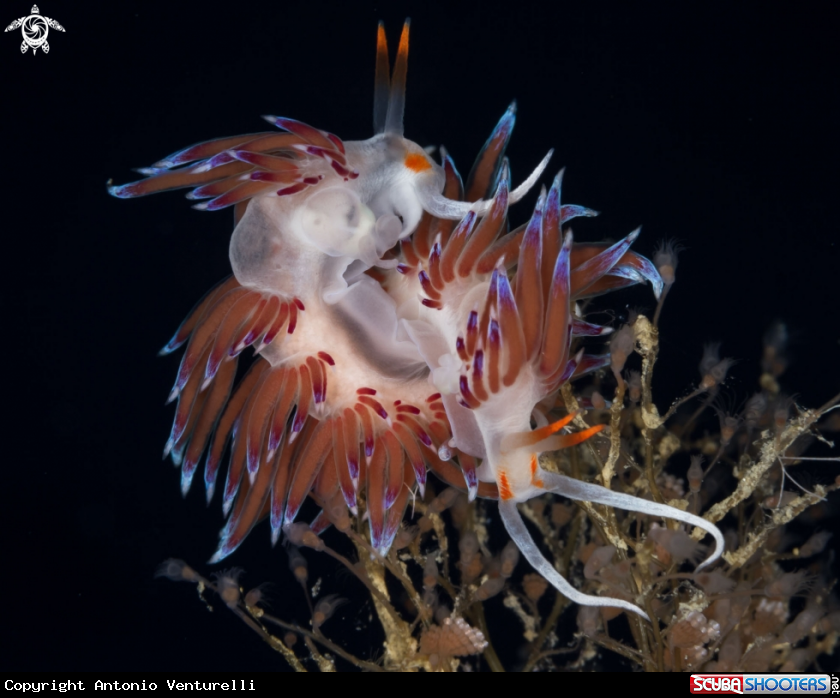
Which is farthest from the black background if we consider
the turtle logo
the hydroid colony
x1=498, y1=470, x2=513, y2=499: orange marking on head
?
x1=498, y1=470, x2=513, y2=499: orange marking on head

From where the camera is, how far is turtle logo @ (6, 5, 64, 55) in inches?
148

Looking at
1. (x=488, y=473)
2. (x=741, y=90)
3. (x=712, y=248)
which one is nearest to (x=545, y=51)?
(x=741, y=90)

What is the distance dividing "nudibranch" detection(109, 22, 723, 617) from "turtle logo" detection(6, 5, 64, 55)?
5.55 ft

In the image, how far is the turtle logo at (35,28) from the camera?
3.76 m


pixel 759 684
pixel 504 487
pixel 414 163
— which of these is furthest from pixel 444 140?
pixel 759 684

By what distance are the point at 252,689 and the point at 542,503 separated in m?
2.02

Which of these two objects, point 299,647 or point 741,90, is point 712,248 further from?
point 299,647

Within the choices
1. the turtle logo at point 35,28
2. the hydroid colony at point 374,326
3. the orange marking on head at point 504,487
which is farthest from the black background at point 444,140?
the orange marking on head at point 504,487

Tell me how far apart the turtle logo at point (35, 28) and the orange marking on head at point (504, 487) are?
11.8 feet

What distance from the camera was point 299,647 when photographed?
5098 mm

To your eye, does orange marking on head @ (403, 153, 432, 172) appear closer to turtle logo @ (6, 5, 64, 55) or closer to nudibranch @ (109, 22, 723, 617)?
nudibranch @ (109, 22, 723, 617)

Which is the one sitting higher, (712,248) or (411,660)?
(712,248)

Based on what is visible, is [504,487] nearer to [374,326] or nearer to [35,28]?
[374,326]
